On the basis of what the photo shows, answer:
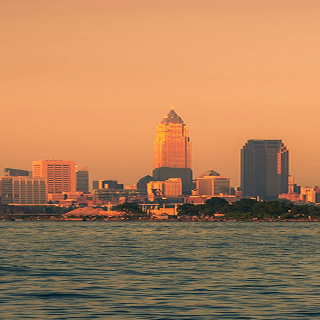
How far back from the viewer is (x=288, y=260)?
76.2m

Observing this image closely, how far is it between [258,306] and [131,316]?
7.50m

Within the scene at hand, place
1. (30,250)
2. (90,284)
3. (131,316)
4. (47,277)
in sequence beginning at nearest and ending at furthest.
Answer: (131,316) < (90,284) < (47,277) < (30,250)

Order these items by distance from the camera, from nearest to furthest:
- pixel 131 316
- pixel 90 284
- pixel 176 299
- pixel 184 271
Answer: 1. pixel 131 316
2. pixel 176 299
3. pixel 90 284
4. pixel 184 271

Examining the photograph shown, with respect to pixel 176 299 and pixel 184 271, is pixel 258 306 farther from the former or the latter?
pixel 184 271

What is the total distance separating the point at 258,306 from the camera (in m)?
43.8

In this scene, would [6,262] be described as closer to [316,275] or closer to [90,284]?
[90,284]

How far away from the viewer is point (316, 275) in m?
60.5

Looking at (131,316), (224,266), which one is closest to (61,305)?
(131,316)

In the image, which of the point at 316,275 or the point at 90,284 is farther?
the point at 316,275

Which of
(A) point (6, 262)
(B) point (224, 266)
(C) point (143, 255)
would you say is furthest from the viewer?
(C) point (143, 255)

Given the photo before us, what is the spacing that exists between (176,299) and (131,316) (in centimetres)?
710

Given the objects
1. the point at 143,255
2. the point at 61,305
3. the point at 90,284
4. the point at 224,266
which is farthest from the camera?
the point at 143,255

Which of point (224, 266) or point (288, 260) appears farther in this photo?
point (288, 260)

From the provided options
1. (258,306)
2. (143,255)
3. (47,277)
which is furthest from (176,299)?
(143,255)
